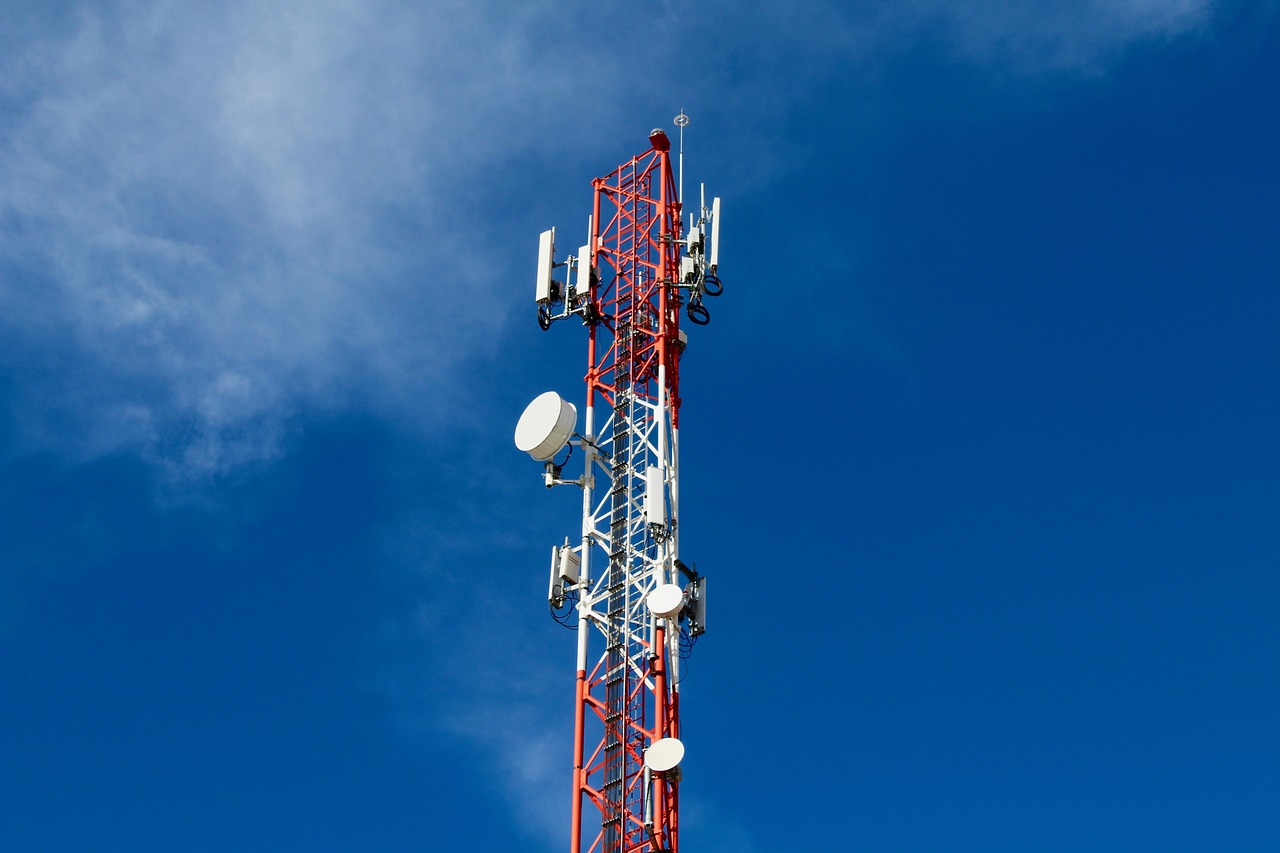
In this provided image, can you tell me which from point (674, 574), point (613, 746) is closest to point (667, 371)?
point (674, 574)

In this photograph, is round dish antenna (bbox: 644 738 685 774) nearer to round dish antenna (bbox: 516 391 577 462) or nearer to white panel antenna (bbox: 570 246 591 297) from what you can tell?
round dish antenna (bbox: 516 391 577 462)

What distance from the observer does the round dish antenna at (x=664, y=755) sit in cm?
5909

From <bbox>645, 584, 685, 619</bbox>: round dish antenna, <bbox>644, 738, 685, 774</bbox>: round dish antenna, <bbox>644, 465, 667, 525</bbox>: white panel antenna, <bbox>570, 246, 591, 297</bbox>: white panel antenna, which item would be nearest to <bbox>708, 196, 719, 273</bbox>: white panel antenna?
<bbox>570, 246, 591, 297</bbox>: white panel antenna

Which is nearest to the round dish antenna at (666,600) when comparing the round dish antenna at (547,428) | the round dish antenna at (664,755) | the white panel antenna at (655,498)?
the white panel antenna at (655,498)

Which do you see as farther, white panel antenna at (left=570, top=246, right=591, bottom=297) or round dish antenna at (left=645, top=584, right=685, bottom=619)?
white panel antenna at (left=570, top=246, right=591, bottom=297)

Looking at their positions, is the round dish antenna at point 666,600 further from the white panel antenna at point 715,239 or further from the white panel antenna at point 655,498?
the white panel antenna at point 715,239

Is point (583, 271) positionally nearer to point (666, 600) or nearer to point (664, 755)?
point (666, 600)

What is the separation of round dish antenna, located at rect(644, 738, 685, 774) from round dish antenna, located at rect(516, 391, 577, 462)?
1272cm

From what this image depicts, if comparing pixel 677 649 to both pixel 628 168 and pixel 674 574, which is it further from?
pixel 628 168

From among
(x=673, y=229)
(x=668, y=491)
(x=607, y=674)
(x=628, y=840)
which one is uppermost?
(x=673, y=229)

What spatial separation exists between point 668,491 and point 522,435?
6.23m

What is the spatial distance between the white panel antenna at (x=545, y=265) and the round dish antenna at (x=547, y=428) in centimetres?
523

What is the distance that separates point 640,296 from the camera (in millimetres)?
71375

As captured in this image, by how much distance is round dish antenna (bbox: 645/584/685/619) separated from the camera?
6194 centimetres
